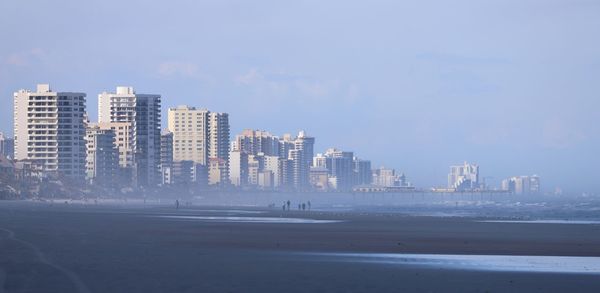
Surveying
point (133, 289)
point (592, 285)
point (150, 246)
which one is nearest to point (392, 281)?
point (592, 285)

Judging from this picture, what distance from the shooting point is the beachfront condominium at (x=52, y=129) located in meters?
187

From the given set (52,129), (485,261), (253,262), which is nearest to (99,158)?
(52,129)

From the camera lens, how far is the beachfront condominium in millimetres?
187000

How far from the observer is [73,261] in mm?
29578

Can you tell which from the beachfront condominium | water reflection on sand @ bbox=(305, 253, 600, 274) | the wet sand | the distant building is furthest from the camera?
the distant building

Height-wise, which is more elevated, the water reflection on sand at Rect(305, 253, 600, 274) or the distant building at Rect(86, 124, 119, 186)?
the distant building at Rect(86, 124, 119, 186)

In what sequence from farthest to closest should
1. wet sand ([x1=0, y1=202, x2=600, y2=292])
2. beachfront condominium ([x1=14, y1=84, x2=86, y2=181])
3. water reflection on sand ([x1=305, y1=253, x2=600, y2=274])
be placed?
beachfront condominium ([x1=14, y1=84, x2=86, y2=181]) < water reflection on sand ([x1=305, y1=253, x2=600, y2=274]) < wet sand ([x1=0, y1=202, x2=600, y2=292])

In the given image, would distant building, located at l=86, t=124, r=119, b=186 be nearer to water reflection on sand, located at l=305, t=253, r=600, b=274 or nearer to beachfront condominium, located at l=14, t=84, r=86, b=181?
beachfront condominium, located at l=14, t=84, r=86, b=181

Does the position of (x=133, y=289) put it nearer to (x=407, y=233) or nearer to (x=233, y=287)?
(x=233, y=287)

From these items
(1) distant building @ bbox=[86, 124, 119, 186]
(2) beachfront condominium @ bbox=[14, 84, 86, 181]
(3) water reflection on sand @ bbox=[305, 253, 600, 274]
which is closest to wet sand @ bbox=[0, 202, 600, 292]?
(3) water reflection on sand @ bbox=[305, 253, 600, 274]

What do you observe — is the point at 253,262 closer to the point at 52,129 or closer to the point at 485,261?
the point at 485,261

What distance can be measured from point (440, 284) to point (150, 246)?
14715mm

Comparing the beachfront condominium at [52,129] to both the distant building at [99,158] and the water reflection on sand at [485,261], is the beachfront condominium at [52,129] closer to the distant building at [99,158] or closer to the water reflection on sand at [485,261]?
the distant building at [99,158]

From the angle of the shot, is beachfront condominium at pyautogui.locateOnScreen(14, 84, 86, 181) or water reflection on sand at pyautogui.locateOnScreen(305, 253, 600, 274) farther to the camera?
beachfront condominium at pyautogui.locateOnScreen(14, 84, 86, 181)
